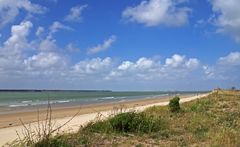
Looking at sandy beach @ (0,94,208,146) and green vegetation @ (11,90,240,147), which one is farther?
sandy beach @ (0,94,208,146)

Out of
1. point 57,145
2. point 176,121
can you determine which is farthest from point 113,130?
point 176,121

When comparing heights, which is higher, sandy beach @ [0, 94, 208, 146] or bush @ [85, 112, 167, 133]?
bush @ [85, 112, 167, 133]

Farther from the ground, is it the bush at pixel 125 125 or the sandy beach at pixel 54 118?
the bush at pixel 125 125

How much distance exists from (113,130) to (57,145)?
3.44m

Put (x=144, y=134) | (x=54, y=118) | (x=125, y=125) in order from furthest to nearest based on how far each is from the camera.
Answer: (x=54, y=118) < (x=125, y=125) < (x=144, y=134)

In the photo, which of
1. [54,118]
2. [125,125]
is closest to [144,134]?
[125,125]

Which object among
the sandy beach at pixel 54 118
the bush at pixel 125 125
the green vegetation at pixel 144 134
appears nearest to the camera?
the green vegetation at pixel 144 134

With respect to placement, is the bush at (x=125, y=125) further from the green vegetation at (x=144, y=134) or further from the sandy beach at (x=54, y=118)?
the sandy beach at (x=54, y=118)

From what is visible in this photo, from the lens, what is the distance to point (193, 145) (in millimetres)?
11078

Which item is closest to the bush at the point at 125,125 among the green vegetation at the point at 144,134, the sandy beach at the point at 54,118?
the green vegetation at the point at 144,134

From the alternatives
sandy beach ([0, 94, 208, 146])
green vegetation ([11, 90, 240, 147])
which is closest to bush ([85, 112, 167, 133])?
green vegetation ([11, 90, 240, 147])

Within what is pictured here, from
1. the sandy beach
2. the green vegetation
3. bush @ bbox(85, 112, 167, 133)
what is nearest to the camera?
the green vegetation

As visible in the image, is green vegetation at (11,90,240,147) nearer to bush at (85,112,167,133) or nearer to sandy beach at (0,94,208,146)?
bush at (85,112,167,133)

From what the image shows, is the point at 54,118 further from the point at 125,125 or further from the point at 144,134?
the point at 144,134
